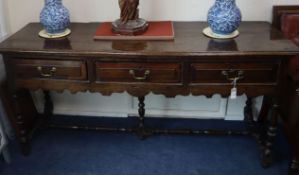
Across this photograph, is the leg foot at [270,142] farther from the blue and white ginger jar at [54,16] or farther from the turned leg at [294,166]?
the blue and white ginger jar at [54,16]

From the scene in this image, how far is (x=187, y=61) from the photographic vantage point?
5.46ft

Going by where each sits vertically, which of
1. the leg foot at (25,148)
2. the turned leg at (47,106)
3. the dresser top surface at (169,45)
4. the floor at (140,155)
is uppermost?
the dresser top surface at (169,45)

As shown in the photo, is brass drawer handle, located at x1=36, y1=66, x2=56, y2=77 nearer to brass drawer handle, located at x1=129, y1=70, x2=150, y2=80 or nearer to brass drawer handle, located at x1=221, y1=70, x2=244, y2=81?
brass drawer handle, located at x1=129, y1=70, x2=150, y2=80

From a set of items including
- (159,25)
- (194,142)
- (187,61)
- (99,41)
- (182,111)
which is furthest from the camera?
(182,111)

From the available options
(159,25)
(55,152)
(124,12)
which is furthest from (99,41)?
(55,152)

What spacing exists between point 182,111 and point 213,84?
2.33 feet

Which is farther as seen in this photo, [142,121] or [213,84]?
[142,121]

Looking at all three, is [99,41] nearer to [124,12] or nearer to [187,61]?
[124,12]

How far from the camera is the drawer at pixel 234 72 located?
166 cm

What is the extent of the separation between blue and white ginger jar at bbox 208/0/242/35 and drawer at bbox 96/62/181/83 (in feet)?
1.02

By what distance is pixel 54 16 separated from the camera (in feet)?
5.92

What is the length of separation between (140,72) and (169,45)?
20 cm

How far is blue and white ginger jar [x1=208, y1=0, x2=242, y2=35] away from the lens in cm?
172

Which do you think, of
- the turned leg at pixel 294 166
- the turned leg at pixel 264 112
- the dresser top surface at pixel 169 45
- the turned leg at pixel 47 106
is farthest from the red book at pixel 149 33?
the turned leg at pixel 294 166
